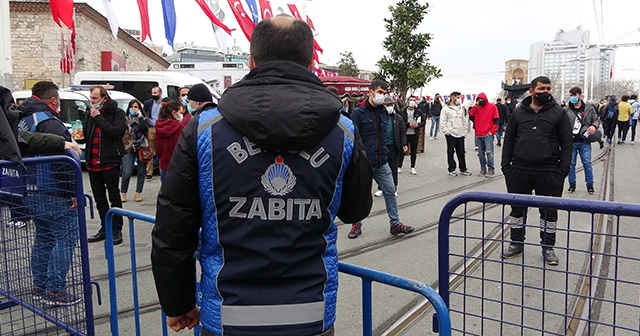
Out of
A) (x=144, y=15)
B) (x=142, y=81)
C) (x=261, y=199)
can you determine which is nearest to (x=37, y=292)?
(x=261, y=199)

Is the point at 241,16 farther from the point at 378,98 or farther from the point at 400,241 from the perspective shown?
the point at 400,241

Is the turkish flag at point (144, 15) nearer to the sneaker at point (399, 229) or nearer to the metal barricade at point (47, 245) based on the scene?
the sneaker at point (399, 229)

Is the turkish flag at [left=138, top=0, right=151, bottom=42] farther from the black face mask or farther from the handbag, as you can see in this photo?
the black face mask

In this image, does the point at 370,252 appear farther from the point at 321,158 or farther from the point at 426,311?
the point at 321,158

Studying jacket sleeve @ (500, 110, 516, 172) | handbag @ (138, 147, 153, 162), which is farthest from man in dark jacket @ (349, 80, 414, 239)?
handbag @ (138, 147, 153, 162)

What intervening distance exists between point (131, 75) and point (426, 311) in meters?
13.7

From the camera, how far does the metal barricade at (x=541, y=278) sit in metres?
2.09

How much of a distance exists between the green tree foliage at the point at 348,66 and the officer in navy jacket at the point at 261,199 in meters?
53.6

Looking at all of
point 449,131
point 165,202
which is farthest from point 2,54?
point 449,131

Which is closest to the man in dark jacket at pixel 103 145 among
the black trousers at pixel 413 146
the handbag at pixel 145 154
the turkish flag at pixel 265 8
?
the handbag at pixel 145 154

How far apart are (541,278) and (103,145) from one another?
5233mm

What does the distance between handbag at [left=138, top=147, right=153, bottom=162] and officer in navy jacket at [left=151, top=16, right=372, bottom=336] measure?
829 centimetres

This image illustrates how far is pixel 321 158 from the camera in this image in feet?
5.95

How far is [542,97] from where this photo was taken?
5.43 meters
